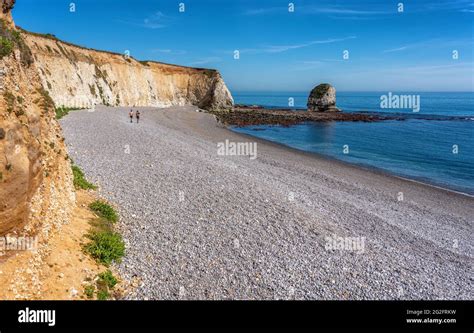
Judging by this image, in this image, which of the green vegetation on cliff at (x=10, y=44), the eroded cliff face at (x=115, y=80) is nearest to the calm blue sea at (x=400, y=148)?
the eroded cliff face at (x=115, y=80)

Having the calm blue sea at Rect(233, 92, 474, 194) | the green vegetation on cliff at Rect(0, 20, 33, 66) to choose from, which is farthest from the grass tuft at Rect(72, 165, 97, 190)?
the calm blue sea at Rect(233, 92, 474, 194)

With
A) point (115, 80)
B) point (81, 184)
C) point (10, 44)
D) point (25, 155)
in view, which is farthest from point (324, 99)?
point (25, 155)

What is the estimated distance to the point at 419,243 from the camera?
16609 mm

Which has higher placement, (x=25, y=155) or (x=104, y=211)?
(x=25, y=155)

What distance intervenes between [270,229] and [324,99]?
111697 mm

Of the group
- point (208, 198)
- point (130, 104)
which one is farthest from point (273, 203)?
point (130, 104)

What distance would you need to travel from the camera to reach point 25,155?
30.6ft

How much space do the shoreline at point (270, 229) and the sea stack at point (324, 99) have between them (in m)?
95.3

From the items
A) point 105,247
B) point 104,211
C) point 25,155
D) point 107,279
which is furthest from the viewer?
point 104,211

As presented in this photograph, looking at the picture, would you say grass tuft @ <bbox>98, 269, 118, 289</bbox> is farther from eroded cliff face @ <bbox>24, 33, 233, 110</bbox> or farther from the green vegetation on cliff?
eroded cliff face @ <bbox>24, 33, 233, 110</bbox>

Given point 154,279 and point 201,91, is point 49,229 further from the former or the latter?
point 201,91

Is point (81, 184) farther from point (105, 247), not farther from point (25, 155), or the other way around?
point (25, 155)

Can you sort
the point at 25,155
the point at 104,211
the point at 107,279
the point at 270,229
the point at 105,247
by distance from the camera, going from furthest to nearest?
1. the point at 270,229
2. the point at 104,211
3. the point at 105,247
4. the point at 107,279
5. the point at 25,155

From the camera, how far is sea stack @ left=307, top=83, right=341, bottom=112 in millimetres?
120062
